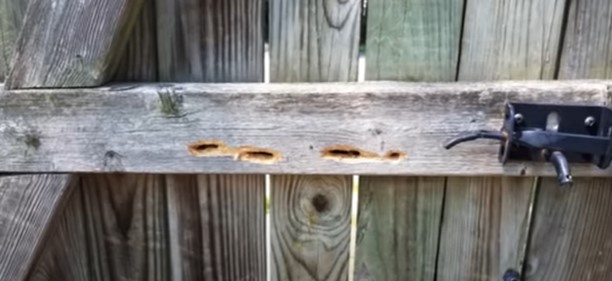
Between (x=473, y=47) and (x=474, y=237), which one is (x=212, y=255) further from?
(x=473, y=47)

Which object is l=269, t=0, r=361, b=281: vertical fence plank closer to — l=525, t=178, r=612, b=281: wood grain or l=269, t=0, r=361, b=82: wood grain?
l=269, t=0, r=361, b=82: wood grain

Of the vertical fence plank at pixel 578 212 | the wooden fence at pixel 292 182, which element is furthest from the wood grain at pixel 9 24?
the vertical fence plank at pixel 578 212

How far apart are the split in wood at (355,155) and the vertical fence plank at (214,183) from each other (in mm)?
159

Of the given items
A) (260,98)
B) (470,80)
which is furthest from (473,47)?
(260,98)

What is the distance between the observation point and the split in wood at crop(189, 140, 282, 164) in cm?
92

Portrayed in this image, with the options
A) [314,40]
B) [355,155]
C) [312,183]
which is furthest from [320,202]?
[314,40]

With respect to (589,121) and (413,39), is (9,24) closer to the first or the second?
(413,39)

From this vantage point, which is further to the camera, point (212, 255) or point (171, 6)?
point (212, 255)

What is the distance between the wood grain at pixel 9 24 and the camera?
0.92m

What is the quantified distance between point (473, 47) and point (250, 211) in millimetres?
473

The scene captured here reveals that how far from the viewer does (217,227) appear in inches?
42.0

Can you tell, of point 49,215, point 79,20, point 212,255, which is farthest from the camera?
point 212,255

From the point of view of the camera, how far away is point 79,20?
2.80ft

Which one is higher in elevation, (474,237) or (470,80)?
(470,80)
